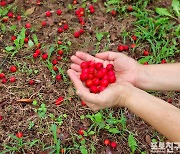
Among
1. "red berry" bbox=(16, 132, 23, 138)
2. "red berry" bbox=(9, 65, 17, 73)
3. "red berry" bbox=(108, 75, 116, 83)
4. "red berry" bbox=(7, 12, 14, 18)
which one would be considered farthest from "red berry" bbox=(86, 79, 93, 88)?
"red berry" bbox=(7, 12, 14, 18)

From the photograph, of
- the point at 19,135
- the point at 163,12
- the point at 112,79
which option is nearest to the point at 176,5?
the point at 163,12

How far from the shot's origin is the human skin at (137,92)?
2580mm

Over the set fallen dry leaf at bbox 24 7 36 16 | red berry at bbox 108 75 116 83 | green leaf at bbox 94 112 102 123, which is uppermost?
red berry at bbox 108 75 116 83

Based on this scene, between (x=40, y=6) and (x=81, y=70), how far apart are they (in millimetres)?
1838

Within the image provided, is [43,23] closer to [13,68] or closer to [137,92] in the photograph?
[13,68]

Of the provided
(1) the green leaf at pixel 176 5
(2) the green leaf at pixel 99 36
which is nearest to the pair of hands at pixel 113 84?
(2) the green leaf at pixel 99 36

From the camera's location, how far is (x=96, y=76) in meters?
3.27

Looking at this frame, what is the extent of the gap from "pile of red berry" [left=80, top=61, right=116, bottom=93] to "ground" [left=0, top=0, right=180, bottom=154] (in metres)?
0.59

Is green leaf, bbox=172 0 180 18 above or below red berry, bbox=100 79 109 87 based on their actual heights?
below

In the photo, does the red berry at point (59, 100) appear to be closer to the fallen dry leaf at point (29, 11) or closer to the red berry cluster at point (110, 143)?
the red berry cluster at point (110, 143)

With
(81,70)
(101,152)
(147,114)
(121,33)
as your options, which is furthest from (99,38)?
(147,114)

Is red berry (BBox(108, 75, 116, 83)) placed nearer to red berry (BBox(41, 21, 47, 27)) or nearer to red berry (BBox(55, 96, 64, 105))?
red berry (BBox(55, 96, 64, 105))

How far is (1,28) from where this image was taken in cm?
452

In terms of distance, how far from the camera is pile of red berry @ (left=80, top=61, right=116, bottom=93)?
3.05 metres
